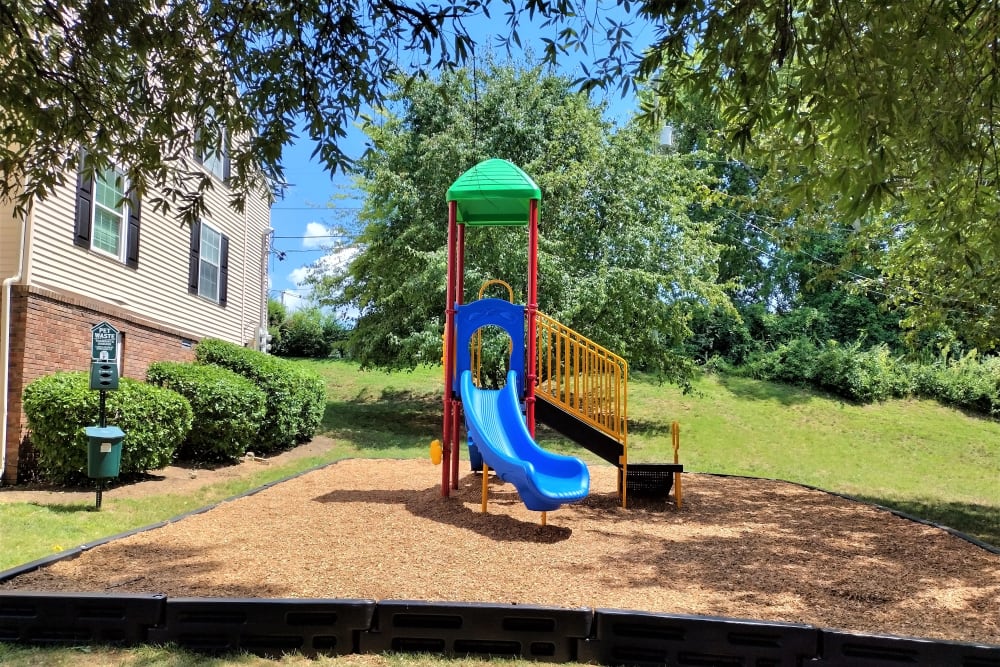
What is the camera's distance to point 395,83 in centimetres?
486

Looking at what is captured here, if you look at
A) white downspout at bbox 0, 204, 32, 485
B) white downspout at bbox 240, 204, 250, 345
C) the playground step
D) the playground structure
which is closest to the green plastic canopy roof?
the playground structure

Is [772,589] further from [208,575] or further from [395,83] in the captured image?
[395,83]

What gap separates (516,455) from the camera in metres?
6.49

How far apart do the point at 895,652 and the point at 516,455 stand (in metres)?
3.72

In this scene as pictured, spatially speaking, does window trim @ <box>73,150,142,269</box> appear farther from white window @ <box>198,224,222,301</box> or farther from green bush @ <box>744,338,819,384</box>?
green bush @ <box>744,338,819,384</box>

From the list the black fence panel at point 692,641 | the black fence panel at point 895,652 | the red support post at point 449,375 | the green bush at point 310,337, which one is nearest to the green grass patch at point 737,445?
the green bush at point 310,337

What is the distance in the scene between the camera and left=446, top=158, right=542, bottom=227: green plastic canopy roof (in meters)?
7.17

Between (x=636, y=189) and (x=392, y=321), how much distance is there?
6076 mm

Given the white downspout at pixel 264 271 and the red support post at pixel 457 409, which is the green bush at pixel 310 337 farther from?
the red support post at pixel 457 409

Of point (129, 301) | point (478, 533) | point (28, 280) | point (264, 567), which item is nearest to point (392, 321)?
point (129, 301)

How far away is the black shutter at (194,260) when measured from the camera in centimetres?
1270

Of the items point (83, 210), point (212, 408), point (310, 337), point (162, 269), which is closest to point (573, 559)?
point (212, 408)

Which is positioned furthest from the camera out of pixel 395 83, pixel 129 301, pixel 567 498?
pixel 129 301

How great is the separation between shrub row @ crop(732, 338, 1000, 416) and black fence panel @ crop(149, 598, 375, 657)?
62.8 feet
